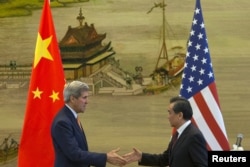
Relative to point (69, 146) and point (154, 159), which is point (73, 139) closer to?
point (69, 146)

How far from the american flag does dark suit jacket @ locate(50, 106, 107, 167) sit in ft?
5.65

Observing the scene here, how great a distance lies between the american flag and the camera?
15.2 feet

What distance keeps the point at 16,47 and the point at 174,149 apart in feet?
9.56

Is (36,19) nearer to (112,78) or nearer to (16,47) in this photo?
(16,47)

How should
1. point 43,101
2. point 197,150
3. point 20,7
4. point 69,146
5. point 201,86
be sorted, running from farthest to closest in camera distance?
1. point 20,7
2. point 201,86
3. point 43,101
4. point 69,146
5. point 197,150

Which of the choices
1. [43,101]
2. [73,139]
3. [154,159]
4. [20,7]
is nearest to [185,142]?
[154,159]

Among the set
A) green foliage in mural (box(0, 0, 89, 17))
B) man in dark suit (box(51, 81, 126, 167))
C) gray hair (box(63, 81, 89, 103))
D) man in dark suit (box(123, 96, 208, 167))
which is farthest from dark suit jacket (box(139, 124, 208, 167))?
green foliage in mural (box(0, 0, 89, 17))

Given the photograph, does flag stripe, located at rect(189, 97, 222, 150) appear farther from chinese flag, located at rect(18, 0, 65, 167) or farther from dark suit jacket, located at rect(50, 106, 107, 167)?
dark suit jacket, located at rect(50, 106, 107, 167)

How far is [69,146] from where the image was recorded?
3.12m

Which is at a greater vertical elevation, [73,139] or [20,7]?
[20,7]

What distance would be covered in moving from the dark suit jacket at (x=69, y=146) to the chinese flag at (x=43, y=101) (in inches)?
53.2

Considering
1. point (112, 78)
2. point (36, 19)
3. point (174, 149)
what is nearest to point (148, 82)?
point (112, 78)

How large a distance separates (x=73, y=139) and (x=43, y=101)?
150 centimetres

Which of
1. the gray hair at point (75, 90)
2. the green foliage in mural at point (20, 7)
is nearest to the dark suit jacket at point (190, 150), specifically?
the gray hair at point (75, 90)
